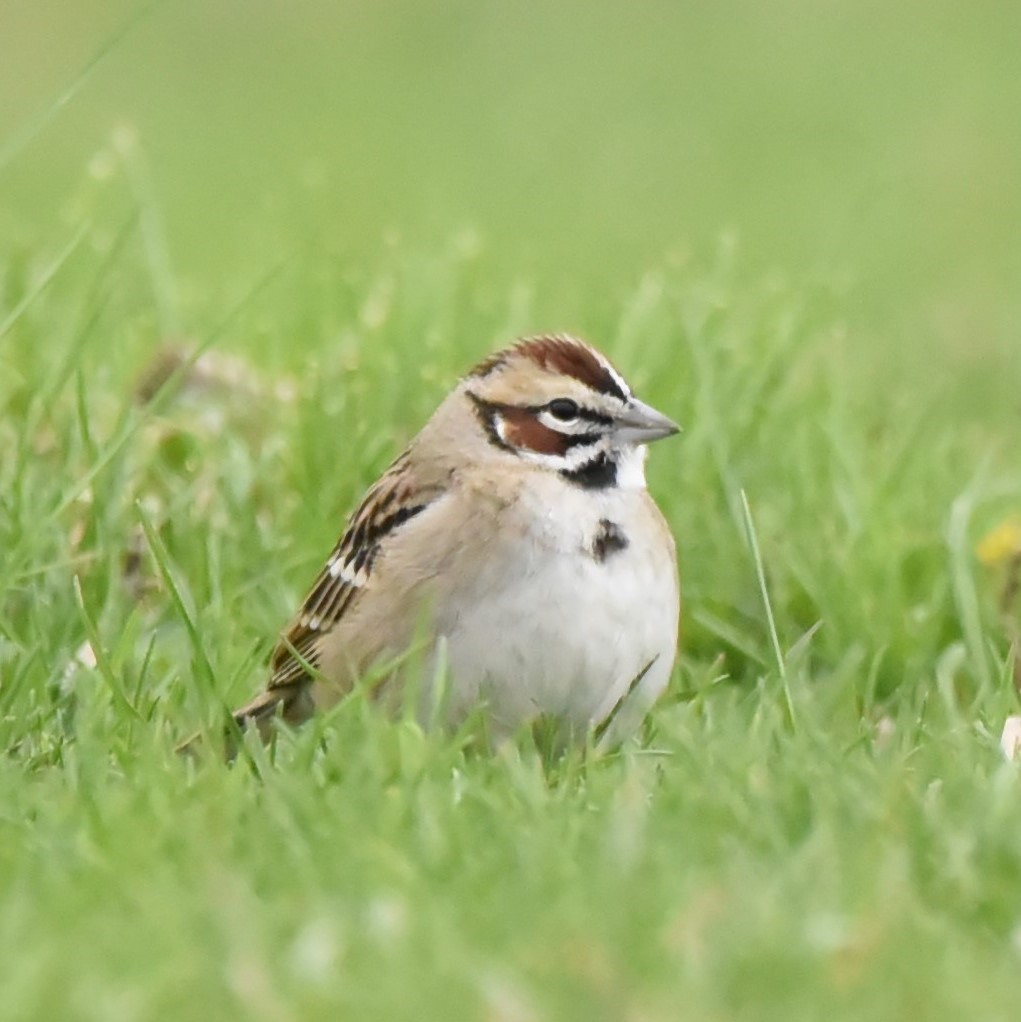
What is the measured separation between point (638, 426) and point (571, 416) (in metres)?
0.13

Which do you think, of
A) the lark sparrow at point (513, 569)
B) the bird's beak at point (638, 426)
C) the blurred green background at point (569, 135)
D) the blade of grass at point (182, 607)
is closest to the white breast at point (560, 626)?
the lark sparrow at point (513, 569)

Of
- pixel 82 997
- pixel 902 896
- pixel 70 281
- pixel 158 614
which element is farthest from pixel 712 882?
pixel 70 281

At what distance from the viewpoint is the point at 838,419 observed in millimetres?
6355

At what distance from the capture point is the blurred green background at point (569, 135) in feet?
34.4

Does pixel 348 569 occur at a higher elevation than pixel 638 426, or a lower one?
lower

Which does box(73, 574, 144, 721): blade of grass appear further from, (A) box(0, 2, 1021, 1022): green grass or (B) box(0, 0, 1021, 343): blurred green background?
(B) box(0, 0, 1021, 343): blurred green background

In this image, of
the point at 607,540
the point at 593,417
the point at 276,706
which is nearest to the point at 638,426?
the point at 593,417

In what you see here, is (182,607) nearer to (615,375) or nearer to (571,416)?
(571,416)

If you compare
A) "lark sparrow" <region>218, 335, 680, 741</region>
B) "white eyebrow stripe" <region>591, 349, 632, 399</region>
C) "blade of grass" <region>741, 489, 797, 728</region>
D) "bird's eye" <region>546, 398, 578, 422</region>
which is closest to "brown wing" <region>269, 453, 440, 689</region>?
"lark sparrow" <region>218, 335, 680, 741</region>

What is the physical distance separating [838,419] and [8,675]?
7.84ft

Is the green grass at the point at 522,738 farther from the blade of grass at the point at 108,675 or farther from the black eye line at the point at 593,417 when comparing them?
the black eye line at the point at 593,417

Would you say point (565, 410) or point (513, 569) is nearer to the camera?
point (513, 569)

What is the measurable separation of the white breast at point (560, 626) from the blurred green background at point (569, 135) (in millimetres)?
2649

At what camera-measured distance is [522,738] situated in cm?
450
